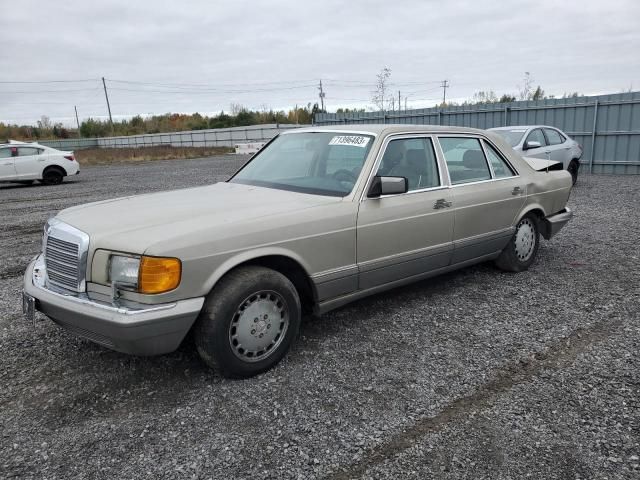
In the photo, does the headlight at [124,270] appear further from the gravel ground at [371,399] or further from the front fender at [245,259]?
the gravel ground at [371,399]

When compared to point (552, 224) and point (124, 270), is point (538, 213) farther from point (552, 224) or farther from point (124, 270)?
point (124, 270)

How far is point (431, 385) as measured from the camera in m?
3.11

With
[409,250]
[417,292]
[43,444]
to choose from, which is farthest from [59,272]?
[417,292]

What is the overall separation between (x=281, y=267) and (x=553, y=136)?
34.2 feet

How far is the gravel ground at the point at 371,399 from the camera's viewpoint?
7.97 feet

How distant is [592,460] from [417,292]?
2508 millimetres

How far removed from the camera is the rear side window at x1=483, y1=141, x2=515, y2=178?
5.00 meters

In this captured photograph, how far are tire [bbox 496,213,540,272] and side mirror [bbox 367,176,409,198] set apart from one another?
2.08 meters

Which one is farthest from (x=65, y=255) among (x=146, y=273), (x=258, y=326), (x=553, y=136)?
(x=553, y=136)

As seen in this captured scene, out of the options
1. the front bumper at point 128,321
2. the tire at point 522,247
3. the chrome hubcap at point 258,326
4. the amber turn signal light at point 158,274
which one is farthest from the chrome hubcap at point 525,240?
the amber turn signal light at point 158,274

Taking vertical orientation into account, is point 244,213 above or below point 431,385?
above

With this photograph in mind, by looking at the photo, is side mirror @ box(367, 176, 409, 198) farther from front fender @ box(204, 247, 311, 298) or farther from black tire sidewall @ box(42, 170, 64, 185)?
black tire sidewall @ box(42, 170, 64, 185)

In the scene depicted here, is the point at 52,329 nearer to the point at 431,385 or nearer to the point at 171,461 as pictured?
the point at 171,461

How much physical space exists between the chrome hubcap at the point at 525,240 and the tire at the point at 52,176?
15474 millimetres
